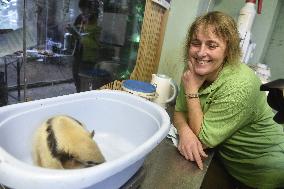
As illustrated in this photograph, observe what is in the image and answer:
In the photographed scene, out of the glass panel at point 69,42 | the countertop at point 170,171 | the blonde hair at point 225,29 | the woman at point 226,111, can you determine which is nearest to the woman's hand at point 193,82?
the woman at point 226,111

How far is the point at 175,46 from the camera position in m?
1.57

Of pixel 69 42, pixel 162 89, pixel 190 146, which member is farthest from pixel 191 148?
pixel 69 42

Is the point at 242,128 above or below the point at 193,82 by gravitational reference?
below

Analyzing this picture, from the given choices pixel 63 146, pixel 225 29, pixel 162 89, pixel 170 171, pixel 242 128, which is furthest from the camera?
pixel 162 89

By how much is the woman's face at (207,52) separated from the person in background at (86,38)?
444mm

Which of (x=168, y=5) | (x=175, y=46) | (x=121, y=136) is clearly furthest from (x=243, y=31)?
(x=121, y=136)

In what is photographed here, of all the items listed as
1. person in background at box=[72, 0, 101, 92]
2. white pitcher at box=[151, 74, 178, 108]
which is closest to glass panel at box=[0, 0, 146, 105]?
person in background at box=[72, 0, 101, 92]

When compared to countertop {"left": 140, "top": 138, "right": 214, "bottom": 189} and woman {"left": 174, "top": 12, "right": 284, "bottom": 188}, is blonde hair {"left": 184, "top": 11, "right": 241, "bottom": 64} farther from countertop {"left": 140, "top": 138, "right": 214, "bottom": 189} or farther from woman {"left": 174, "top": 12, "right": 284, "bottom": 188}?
countertop {"left": 140, "top": 138, "right": 214, "bottom": 189}

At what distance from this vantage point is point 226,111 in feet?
2.94

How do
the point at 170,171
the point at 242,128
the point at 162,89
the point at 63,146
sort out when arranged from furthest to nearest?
the point at 162,89, the point at 242,128, the point at 170,171, the point at 63,146

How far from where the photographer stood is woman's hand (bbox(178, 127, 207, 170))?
35.5 inches

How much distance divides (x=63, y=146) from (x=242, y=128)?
0.80 metres

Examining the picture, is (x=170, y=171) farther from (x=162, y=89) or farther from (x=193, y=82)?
(x=162, y=89)

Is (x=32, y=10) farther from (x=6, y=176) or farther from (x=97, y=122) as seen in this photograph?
(x=6, y=176)
